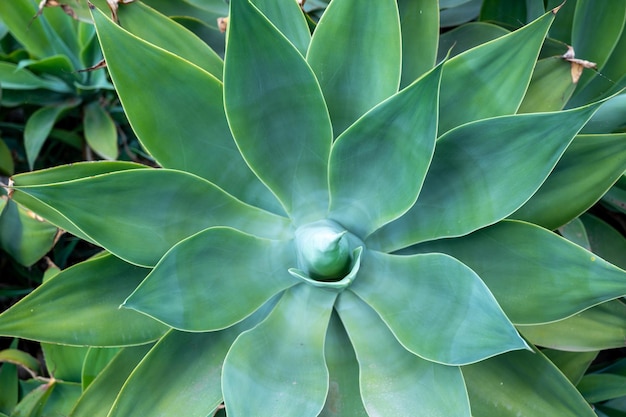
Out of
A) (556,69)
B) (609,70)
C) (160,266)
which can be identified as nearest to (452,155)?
(556,69)

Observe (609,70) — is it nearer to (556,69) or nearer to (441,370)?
(556,69)

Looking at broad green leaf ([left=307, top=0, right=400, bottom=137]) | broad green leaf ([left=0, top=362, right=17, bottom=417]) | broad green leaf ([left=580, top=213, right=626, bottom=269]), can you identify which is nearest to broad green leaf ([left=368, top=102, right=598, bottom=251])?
broad green leaf ([left=307, top=0, right=400, bottom=137])

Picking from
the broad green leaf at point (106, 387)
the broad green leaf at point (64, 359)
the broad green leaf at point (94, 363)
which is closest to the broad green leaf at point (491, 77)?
the broad green leaf at point (106, 387)

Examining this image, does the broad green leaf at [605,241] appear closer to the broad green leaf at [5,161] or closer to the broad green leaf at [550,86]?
the broad green leaf at [550,86]

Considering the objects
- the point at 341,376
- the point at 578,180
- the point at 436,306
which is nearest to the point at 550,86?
the point at 578,180

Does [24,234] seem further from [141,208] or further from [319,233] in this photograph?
[319,233]

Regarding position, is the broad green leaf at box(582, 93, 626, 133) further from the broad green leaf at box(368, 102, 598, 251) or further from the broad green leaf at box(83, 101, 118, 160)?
the broad green leaf at box(83, 101, 118, 160)
